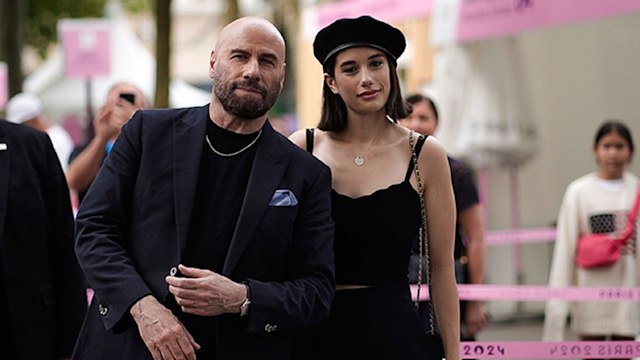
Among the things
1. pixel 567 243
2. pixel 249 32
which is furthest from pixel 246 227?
→ pixel 567 243

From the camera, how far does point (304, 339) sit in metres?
4.25

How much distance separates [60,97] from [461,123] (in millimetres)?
12095

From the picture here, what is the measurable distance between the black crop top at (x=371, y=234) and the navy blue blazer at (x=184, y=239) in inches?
12.0

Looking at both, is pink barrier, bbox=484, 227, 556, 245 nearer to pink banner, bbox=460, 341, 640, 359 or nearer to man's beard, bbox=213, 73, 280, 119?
pink banner, bbox=460, 341, 640, 359

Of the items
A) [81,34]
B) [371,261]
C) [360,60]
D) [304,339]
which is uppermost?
[81,34]

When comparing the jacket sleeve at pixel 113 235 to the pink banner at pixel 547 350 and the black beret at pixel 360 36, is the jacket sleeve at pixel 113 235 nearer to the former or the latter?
the black beret at pixel 360 36

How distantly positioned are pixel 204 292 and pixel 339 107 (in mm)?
1116

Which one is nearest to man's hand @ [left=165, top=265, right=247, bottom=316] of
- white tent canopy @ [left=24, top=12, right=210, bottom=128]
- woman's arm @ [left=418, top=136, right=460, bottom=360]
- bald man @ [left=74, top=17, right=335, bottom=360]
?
bald man @ [left=74, top=17, right=335, bottom=360]

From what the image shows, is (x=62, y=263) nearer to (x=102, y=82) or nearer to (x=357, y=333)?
(x=357, y=333)

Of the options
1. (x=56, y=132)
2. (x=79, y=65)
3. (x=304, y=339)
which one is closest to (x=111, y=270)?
(x=304, y=339)

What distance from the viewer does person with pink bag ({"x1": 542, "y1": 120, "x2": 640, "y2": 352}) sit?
824 centimetres

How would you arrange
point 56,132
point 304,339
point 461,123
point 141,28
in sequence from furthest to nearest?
point 141,28 < point 56,132 < point 461,123 < point 304,339

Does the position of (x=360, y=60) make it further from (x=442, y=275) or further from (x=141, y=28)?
(x=141, y=28)

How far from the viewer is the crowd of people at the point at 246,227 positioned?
3.71 m
